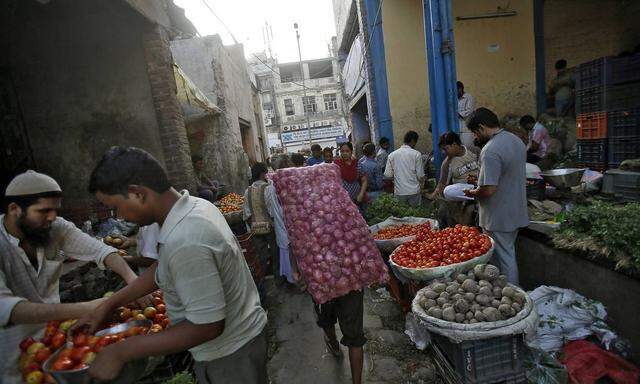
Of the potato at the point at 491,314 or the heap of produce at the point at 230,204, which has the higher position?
the heap of produce at the point at 230,204

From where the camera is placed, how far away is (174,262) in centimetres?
139

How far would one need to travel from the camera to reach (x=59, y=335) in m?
1.96

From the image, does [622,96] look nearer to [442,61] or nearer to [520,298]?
[442,61]

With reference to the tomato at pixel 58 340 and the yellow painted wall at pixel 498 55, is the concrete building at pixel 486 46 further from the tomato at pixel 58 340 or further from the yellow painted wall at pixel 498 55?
the tomato at pixel 58 340

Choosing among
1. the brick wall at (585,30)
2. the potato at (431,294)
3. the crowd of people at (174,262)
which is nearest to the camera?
the crowd of people at (174,262)

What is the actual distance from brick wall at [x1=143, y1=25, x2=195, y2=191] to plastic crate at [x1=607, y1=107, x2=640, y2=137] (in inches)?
268

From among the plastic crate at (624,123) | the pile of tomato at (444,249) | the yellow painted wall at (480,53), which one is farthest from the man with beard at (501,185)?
the yellow painted wall at (480,53)

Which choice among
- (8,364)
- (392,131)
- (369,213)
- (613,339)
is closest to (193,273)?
(8,364)

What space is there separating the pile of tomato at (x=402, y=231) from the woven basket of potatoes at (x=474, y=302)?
55.3 inches

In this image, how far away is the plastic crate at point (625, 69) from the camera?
5.11 m

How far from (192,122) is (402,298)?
9.51m

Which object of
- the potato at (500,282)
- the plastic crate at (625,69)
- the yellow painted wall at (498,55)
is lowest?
the potato at (500,282)

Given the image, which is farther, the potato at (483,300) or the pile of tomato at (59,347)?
the potato at (483,300)

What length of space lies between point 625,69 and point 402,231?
13.9 ft
